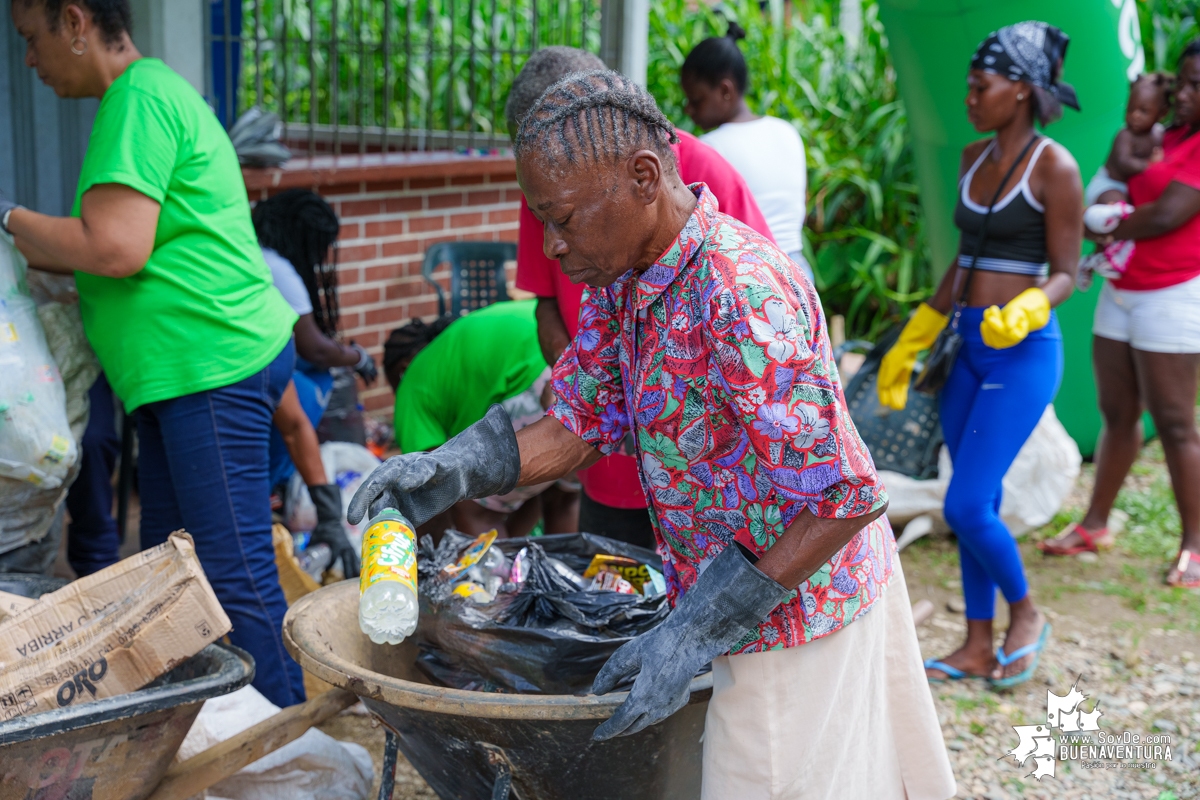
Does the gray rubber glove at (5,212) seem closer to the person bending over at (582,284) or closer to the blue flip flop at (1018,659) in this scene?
the person bending over at (582,284)

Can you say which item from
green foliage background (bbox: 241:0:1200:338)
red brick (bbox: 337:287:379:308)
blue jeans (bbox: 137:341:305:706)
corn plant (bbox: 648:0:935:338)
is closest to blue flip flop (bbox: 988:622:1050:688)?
blue jeans (bbox: 137:341:305:706)

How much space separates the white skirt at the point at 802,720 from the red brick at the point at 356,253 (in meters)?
3.88

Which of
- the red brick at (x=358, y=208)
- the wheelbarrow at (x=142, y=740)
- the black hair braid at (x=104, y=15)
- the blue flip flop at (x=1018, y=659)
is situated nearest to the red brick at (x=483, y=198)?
the red brick at (x=358, y=208)

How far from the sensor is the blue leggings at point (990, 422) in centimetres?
337

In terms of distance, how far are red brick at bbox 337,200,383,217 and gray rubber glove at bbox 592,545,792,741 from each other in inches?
155

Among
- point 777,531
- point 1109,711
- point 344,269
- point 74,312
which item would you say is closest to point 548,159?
point 777,531

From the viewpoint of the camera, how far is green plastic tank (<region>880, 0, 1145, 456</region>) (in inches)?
203

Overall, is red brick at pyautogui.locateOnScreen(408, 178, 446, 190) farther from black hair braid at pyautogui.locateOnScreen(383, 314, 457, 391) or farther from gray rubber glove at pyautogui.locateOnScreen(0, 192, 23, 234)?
gray rubber glove at pyautogui.locateOnScreen(0, 192, 23, 234)

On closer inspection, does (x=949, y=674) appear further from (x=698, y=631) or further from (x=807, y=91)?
(x=807, y=91)

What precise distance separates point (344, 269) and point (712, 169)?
3036mm

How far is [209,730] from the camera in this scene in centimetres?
254

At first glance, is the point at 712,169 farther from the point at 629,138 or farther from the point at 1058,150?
the point at 1058,150

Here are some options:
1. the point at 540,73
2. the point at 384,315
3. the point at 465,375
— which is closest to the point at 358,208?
the point at 384,315

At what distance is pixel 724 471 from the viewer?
174cm
